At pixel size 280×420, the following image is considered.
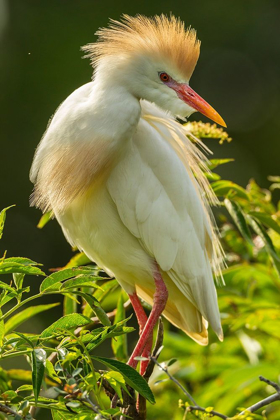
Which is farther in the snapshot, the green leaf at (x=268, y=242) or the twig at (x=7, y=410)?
the green leaf at (x=268, y=242)

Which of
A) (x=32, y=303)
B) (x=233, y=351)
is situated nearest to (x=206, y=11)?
(x=32, y=303)

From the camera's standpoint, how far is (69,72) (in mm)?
5855

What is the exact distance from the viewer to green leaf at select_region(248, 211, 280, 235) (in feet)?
6.78

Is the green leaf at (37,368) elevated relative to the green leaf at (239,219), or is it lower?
elevated

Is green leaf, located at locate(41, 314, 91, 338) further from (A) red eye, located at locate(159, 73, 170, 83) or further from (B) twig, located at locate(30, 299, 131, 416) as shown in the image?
A: (A) red eye, located at locate(159, 73, 170, 83)

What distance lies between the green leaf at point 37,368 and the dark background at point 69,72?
14.5ft

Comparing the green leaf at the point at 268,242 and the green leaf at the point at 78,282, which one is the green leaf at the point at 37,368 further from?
the green leaf at the point at 268,242

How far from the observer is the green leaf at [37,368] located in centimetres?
117

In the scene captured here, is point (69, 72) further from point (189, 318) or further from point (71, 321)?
point (71, 321)

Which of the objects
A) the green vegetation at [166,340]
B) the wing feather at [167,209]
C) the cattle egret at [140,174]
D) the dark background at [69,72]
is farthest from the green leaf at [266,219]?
the dark background at [69,72]

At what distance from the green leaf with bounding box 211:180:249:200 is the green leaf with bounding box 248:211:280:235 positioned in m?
0.08

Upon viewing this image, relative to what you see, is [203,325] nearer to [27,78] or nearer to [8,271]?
[8,271]

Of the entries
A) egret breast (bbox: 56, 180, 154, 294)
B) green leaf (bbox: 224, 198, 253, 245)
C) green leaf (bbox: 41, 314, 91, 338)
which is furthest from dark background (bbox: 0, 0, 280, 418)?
green leaf (bbox: 41, 314, 91, 338)

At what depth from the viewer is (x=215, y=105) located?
6602 mm
